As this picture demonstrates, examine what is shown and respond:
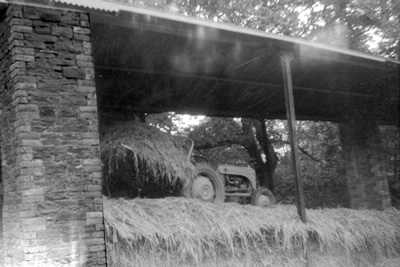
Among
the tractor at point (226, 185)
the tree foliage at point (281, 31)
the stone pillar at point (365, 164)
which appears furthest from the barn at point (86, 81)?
the tree foliage at point (281, 31)

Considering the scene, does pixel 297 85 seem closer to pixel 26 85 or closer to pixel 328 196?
pixel 26 85

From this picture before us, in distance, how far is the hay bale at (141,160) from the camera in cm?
740

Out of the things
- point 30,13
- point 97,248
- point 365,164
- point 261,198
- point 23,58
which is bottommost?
point 97,248

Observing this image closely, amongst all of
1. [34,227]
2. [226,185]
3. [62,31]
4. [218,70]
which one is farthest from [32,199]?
[226,185]

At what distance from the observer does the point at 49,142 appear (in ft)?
16.0

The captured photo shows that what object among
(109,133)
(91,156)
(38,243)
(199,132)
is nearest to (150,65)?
(109,133)

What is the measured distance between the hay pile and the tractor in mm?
1046

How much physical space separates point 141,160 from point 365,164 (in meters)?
6.80

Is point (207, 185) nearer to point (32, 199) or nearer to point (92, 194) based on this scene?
point (92, 194)

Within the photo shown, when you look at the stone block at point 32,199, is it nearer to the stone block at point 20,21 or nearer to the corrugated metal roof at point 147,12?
the stone block at point 20,21

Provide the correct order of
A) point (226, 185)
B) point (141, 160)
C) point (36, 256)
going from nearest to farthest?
point (36, 256) → point (141, 160) → point (226, 185)

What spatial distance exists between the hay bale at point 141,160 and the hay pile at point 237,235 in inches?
29.4

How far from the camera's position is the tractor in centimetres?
850

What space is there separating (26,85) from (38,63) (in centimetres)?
29
